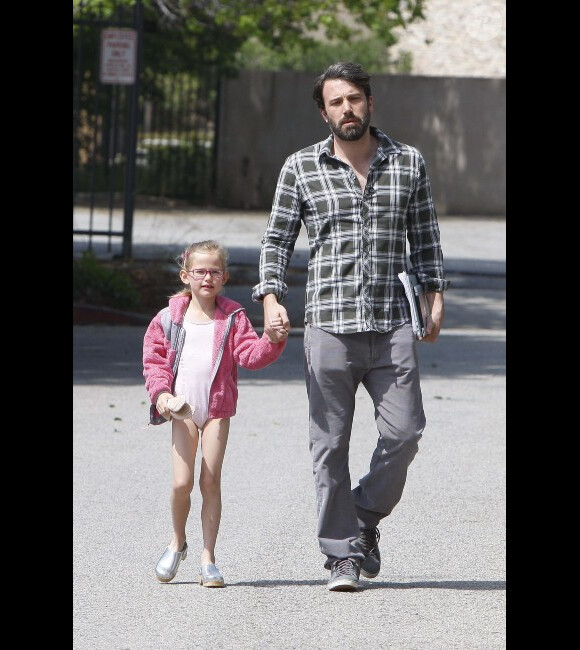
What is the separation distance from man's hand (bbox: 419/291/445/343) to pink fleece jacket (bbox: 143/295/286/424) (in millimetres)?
669

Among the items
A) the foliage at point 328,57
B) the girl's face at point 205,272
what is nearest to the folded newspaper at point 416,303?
the girl's face at point 205,272

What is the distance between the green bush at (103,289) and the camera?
51.3ft

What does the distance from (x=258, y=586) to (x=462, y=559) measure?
39.3 inches

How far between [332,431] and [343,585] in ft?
1.97

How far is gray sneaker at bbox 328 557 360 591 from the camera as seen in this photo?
5918 mm

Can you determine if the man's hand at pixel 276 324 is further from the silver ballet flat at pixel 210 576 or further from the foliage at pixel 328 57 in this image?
the foliage at pixel 328 57

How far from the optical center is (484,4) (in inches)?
1591

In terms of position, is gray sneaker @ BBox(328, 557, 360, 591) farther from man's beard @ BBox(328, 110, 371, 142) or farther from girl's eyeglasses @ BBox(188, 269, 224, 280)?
man's beard @ BBox(328, 110, 371, 142)

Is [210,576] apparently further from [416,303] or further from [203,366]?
[416,303]

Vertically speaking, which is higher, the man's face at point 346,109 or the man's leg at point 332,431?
the man's face at point 346,109

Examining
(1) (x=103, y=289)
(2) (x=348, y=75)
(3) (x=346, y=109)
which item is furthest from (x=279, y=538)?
(1) (x=103, y=289)

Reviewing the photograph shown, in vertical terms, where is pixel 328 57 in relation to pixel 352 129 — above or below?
above

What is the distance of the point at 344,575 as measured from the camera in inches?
233

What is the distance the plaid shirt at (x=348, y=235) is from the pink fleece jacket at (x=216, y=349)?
187 mm
